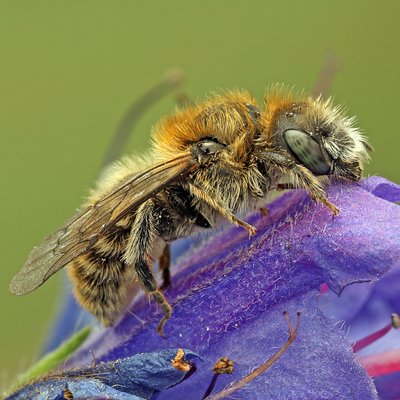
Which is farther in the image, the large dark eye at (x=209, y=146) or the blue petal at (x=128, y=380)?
Result: the large dark eye at (x=209, y=146)

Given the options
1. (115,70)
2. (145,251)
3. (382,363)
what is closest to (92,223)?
(145,251)

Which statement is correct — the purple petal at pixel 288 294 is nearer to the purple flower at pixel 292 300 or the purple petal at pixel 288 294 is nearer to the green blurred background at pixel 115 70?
the purple flower at pixel 292 300

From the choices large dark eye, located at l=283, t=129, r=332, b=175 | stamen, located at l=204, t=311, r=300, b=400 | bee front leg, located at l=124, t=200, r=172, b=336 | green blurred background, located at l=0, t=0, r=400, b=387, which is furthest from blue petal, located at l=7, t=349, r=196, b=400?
green blurred background, located at l=0, t=0, r=400, b=387

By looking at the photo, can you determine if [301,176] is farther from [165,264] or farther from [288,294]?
[165,264]

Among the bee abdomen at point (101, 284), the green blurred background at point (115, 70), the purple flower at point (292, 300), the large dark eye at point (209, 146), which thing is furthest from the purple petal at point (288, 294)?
the green blurred background at point (115, 70)

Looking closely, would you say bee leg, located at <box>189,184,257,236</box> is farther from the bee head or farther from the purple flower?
the bee head

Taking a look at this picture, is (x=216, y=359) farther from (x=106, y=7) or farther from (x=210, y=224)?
(x=106, y=7)

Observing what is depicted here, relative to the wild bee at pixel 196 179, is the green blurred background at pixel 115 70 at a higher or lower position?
lower

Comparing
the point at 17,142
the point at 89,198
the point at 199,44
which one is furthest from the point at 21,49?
the point at 89,198
